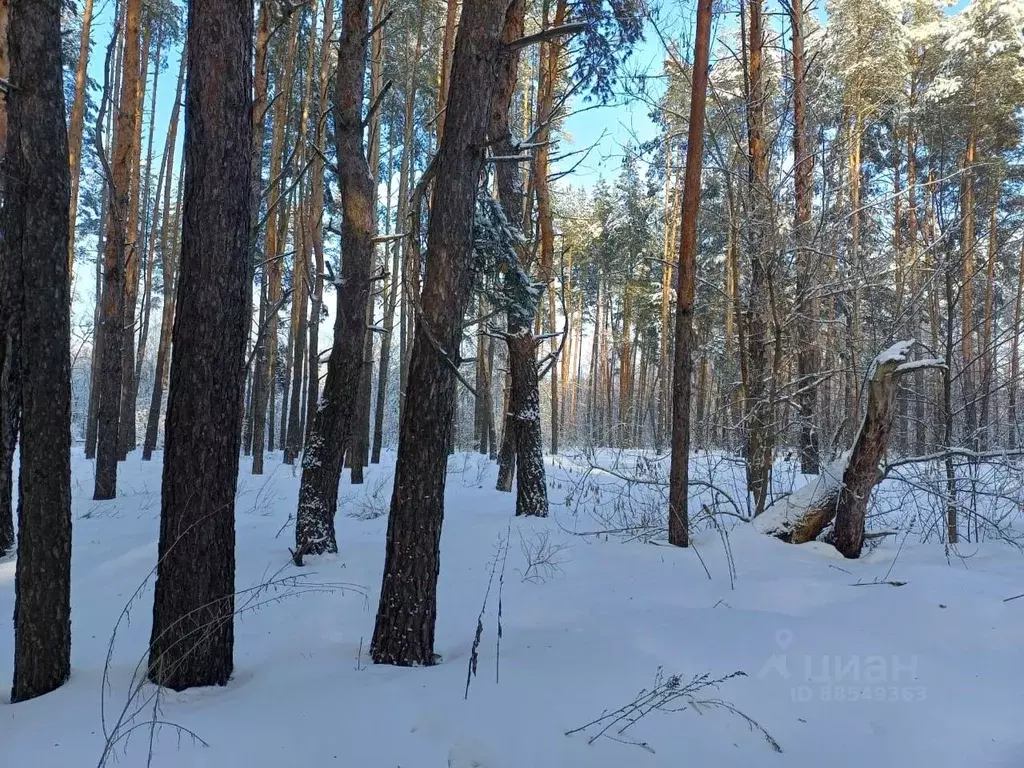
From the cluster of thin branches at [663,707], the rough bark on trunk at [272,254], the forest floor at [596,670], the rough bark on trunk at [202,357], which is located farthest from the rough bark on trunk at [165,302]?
the cluster of thin branches at [663,707]

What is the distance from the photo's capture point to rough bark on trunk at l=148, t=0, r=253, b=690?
2.59 metres

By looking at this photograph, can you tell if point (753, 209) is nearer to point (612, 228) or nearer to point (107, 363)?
point (107, 363)

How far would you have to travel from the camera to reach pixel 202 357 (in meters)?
2.60

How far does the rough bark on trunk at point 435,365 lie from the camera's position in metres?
2.85

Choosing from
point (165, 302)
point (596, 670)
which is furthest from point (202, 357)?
point (165, 302)

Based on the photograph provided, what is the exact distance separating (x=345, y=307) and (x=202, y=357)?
2.64 m

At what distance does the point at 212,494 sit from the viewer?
8.68 feet

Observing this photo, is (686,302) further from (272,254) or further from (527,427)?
(272,254)

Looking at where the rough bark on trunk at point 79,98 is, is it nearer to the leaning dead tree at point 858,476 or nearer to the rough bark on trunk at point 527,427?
the rough bark on trunk at point 527,427

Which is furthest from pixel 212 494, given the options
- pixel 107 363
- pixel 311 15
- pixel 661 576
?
pixel 311 15

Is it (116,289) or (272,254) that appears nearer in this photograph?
(116,289)

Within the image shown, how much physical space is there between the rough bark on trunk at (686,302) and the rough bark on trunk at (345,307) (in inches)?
108

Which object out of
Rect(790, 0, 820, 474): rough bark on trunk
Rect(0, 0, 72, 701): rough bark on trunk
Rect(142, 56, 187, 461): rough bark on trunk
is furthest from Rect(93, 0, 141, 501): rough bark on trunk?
Rect(790, 0, 820, 474): rough bark on trunk

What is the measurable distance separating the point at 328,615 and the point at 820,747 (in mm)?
2749
